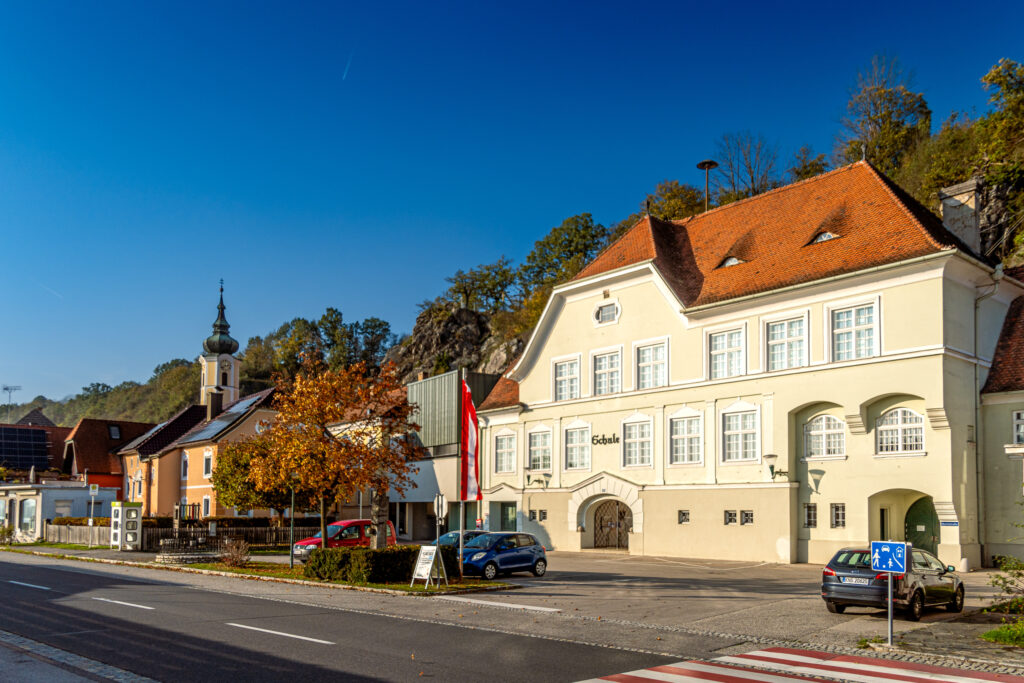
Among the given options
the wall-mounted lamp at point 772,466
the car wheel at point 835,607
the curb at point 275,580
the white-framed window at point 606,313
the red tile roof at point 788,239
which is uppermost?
the red tile roof at point 788,239

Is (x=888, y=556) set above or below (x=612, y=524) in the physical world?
above

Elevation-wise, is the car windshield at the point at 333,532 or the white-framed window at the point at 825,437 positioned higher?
the white-framed window at the point at 825,437

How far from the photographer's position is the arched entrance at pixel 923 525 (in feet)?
98.7

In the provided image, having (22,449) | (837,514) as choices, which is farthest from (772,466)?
(22,449)

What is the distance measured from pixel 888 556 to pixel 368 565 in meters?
14.4

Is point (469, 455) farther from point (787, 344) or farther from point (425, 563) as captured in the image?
point (787, 344)

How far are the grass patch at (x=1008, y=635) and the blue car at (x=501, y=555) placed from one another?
1438 cm

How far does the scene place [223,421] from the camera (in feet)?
207

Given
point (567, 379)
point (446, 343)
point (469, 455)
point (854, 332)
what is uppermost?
point (446, 343)

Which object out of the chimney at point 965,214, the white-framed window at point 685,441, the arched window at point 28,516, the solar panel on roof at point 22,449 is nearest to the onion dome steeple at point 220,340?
the solar panel on roof at point 22,449

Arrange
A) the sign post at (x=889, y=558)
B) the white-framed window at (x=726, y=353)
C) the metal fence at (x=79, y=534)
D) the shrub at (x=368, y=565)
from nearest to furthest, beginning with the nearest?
the sign post at (x=889, y=558) → the shrub at (x=368, y=565) → the white-framed window at (x=726, y=353) → the metal fence at (x=79, y=534)

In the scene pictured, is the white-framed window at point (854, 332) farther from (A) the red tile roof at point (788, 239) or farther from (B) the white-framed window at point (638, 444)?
(B) the white-framed window at point (638, 444)

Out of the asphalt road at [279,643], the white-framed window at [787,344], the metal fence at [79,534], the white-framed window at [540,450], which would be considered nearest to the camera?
the asphalt road at [279,643]

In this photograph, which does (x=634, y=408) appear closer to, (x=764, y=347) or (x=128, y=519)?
(x=764, y=347)
